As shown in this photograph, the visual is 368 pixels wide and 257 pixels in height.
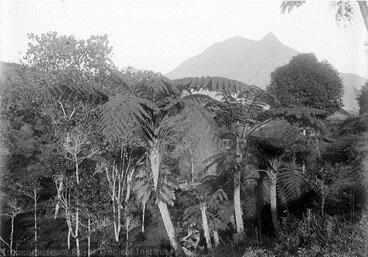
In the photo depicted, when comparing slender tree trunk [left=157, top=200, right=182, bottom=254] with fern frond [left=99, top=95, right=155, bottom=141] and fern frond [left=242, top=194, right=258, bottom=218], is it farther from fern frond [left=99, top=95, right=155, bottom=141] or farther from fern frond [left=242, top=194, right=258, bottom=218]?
fern frond [left=242, top=194, right=258, bottom=218]

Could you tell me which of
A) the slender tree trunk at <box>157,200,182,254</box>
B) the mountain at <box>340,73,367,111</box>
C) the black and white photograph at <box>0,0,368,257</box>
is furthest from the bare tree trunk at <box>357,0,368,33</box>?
the mountain at <box>340,73,367,111</box>

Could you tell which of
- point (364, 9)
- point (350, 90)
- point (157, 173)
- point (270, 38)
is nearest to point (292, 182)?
point (157, 173)

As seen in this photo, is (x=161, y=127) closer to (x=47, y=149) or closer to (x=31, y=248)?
(x=31, y=248)

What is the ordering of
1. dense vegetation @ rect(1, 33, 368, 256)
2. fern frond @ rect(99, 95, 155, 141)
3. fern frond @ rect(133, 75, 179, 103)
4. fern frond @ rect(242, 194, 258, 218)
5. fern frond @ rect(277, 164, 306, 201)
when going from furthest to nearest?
1. fern frond @ rect(242, 194, 258, 218)
2. fern frond @ rect(277, 164, 306, 201)
3. fern frond @ rect(133, 75, 179, 103)
4. dense vegetation @ rect(1, 33, 368, 256)
5. fern frond @ rect(99, 95, 155, 141)

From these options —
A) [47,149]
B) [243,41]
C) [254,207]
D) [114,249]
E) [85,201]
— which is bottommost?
[114,249]

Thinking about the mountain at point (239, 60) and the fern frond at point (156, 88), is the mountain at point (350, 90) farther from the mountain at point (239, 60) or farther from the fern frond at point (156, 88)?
the fern frond at point (156, 88)

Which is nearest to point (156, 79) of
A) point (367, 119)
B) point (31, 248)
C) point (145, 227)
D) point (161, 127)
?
point (161, 127)
